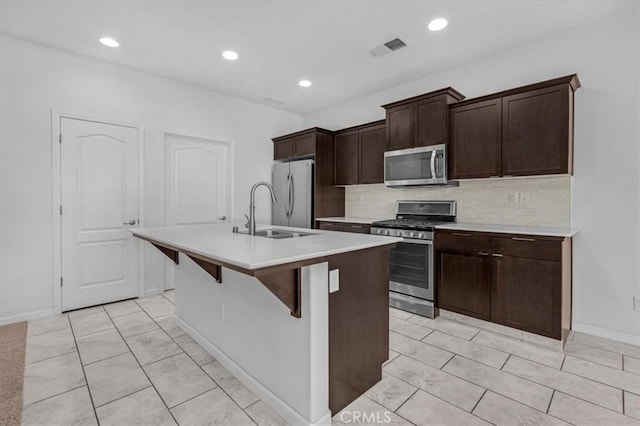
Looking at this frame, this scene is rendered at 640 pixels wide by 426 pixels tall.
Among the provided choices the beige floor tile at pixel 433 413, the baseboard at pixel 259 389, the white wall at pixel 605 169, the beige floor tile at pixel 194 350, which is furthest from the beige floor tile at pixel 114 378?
the white wall at pixel 605 169

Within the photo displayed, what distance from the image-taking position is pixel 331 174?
16.4 ft

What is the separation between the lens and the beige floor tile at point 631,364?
2.22 m

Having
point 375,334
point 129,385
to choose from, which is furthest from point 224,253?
point 129,385

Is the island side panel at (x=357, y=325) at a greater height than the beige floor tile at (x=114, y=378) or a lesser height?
greater

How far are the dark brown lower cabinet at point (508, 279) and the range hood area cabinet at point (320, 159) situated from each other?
2.04 metres

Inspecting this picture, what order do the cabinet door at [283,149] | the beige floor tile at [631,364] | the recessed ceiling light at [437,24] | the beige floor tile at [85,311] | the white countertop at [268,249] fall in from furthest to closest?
the cabinet door at [283,149]
the beige floor tile at [85,311]
the recessed ceiling light at [437,24]
the beige floor tile at [631,364]
the white countertop at [268,249]

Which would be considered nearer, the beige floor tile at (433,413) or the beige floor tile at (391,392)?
the beige floor tile at (433,413)

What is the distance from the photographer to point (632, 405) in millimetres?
1831

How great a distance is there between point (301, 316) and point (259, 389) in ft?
2.21

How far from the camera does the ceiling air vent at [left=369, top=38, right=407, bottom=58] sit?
3.14 metres

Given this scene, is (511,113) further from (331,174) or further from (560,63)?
(331,174)

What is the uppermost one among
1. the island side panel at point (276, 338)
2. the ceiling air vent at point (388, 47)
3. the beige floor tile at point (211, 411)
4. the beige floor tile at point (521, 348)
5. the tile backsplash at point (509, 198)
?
the ceiling air vent at point (388, 47)

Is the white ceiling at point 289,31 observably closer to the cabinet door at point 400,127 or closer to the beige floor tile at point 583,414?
the cabinet door at point 400,127

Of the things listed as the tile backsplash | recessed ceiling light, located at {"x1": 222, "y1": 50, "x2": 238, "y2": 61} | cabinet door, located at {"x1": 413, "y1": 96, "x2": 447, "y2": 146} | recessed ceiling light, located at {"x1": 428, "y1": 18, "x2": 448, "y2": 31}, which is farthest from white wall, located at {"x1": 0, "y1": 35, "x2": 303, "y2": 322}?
the tile backsplash
